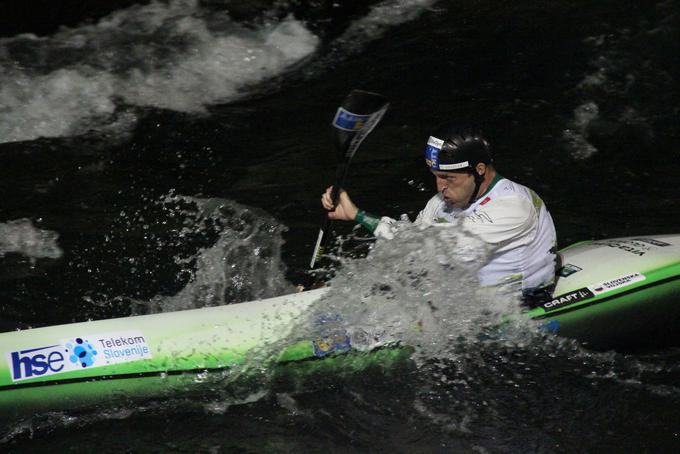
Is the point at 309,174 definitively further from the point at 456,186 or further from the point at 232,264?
the point at 456,186

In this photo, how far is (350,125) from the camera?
196 inches

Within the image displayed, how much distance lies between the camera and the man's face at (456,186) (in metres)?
4.60

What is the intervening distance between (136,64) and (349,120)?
4.44m

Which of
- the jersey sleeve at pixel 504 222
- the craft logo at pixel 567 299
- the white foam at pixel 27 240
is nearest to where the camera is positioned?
the jersey sleeve at pixel 504 222

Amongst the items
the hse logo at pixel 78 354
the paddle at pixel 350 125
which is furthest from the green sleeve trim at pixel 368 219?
the hse logo at pixel 78 354

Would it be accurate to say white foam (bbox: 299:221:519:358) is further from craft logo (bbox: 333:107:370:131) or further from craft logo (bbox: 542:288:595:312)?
craft logo (bbox: 333:107:370:131)

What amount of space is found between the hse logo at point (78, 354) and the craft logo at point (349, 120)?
152 centimetres

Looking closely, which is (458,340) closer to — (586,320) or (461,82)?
(586,320)

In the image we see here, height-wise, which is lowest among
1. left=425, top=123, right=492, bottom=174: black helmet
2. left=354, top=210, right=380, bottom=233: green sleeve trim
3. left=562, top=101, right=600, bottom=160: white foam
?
left=562, top=101, right=600, bottom=160: white foam

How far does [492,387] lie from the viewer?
464cm

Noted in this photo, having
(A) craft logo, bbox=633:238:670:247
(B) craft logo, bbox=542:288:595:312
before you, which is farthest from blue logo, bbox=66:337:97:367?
(A) craft logo, bbox=633:238:670:247

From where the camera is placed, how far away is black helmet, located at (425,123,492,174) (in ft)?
14.8

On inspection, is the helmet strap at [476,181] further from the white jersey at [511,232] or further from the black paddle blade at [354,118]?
the black paddle blade at [354,118]

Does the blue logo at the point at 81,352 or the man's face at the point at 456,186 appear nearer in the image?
the blue logo at the point at 81,352
